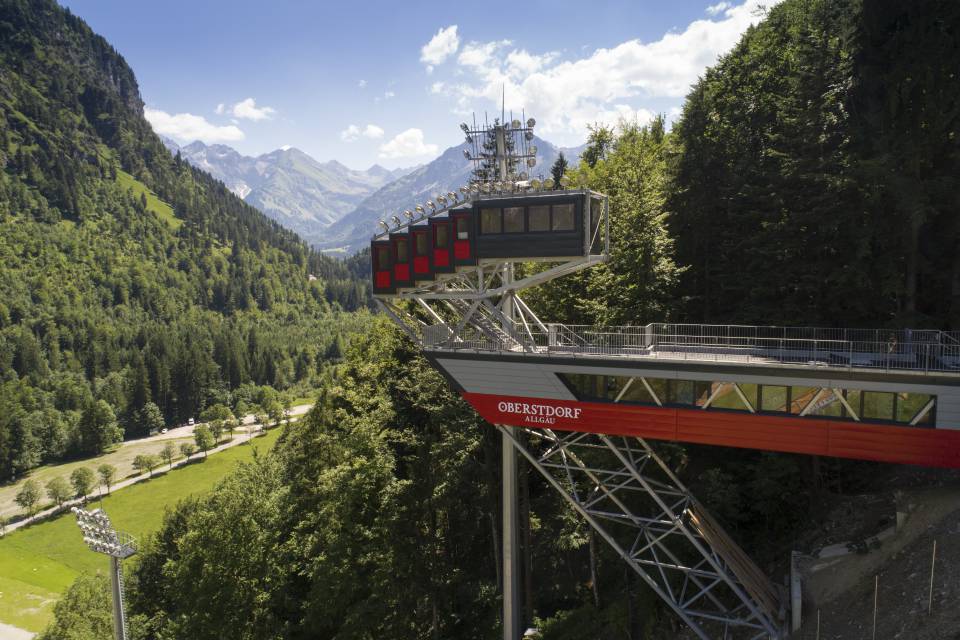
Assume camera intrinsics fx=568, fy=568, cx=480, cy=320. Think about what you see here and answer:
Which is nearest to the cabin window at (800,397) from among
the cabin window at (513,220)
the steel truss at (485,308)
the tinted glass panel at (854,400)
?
the tinted glass panel at (854,400)

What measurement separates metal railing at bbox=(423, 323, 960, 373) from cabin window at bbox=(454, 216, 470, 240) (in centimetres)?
352

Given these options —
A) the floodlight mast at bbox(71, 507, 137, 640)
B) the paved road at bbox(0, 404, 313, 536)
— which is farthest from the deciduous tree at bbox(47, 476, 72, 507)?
the floodlight mast at bbox(71, 507, 137, 640)

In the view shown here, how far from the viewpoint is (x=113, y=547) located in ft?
95.4

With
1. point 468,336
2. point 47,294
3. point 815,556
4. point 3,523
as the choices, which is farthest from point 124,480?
point 47,294

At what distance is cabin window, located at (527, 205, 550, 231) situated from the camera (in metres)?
20.1

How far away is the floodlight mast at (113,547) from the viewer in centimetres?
2822

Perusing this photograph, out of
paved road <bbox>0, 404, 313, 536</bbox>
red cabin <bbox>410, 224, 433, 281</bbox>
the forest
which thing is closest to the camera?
red cabin <bbox>410, 224, 433, 281</bbox>

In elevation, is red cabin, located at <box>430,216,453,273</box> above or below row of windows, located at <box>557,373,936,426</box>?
above

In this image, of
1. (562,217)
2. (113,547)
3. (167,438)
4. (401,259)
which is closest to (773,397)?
(562,217)

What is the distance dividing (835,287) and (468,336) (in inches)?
651

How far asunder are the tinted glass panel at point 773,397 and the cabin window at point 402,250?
44.7 ft

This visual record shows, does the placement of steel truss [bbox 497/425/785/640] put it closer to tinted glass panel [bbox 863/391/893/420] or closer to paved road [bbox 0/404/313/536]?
tinted glass panel [bbox 863/391/893/420]

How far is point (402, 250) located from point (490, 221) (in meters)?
4.16

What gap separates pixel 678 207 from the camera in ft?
108
